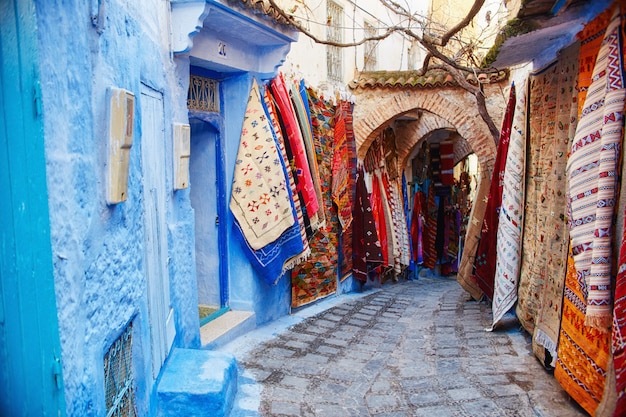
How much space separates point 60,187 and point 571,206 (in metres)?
2.97

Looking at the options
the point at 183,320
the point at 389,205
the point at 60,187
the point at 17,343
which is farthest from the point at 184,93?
the point at 389,205

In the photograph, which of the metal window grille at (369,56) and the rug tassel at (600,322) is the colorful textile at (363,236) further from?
the rug tassel at (600,322)

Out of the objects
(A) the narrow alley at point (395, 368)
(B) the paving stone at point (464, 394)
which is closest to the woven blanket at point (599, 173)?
(A) the narrow alley at point (395, 368)

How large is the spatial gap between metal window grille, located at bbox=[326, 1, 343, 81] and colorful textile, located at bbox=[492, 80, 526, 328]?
174 inches

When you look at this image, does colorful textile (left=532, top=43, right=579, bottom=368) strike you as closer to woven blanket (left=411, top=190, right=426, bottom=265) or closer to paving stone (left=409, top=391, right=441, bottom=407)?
paving stone (left=409, top=391, right=441, bottom=407)

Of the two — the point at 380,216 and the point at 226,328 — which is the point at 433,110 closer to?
the point at 380,216

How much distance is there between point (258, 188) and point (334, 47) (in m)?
4.80

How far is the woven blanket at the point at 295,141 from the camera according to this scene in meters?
6.19

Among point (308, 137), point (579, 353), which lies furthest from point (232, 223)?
point (579, 353)

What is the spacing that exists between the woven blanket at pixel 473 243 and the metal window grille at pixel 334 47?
3.70 m

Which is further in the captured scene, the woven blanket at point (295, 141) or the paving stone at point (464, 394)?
the woven blanket at point (295, 141)

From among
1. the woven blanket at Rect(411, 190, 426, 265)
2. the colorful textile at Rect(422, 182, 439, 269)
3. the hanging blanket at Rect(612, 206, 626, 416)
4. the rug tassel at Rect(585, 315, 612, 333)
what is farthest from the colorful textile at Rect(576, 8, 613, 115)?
the colorful textile at Rect(422, 182, 439, 269)

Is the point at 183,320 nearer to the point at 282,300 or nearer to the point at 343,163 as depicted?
the point at 282,300

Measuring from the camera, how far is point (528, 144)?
17.8 feet
